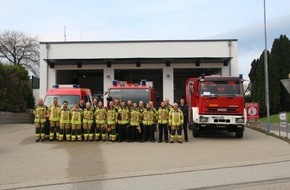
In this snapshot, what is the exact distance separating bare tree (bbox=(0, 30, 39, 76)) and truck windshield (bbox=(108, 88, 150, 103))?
42406 mm

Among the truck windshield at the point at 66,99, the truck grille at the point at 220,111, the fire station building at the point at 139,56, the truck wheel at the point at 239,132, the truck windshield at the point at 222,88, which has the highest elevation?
the fire station building at the point at 139,56

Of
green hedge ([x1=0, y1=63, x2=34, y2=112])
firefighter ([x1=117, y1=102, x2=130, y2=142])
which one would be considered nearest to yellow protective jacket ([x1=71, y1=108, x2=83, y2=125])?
firefighter ([x1=117, y1=102, x2=130, y2=142])

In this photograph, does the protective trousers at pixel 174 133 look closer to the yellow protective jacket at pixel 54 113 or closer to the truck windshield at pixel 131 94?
the truck windshield at pixel 131 94

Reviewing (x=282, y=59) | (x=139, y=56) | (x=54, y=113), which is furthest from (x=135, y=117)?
(x=282, y=59)

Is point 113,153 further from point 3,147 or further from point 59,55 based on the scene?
point 59,55

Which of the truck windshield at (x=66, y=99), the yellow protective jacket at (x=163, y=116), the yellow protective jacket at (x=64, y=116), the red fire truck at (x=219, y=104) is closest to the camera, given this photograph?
the yellow protective jacket at (x=64, y=116)

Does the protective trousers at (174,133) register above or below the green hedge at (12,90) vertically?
below

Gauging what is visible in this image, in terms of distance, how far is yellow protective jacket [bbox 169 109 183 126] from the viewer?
17109 mm

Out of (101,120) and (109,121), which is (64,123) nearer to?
(101,120)

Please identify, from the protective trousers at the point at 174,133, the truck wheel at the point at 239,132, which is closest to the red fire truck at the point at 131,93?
the protective trousers at the point at 174,133

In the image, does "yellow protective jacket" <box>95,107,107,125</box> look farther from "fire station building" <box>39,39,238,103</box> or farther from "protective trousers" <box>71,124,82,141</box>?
"fire station building" <box>39,39,238,103</box>

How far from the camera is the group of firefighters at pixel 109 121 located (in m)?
17.1

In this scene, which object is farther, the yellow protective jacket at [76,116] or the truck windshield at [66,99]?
the truck windshield at [66,99]

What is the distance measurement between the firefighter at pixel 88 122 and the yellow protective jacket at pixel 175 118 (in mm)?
3320
